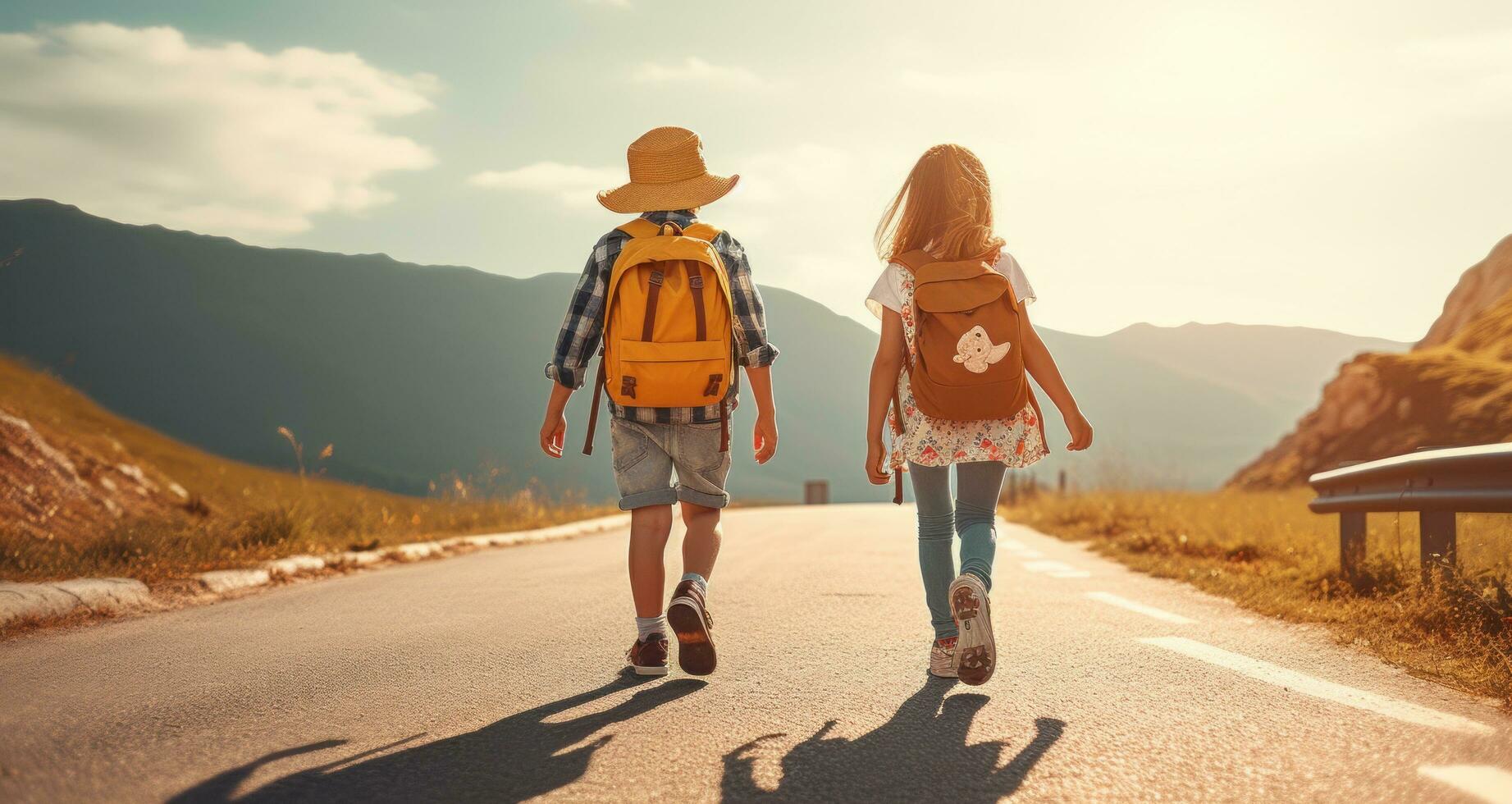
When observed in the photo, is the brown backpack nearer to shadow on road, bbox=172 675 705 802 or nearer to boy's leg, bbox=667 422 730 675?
boy's leg, bbox=667 422 730 675

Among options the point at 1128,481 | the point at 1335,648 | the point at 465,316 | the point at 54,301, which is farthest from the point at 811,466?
the point at 1335,648

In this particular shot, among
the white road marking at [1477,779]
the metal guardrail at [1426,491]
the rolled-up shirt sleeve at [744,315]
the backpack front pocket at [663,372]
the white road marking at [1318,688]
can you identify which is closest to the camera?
the white road marking at [1477,779]

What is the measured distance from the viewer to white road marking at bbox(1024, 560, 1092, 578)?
8.07 meters

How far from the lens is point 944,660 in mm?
3824

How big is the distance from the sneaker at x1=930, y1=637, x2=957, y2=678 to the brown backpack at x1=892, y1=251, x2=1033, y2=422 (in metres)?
0.84

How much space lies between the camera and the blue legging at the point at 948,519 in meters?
3.78

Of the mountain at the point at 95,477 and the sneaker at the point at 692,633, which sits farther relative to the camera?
the mountain at the point at 95,477

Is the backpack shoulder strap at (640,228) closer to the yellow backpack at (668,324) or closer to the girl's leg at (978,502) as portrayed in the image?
the yellow backpack at (668,324)

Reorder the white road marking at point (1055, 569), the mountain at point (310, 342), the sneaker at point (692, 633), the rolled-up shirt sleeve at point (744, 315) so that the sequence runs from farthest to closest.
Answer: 1. the mountain at point (310, 342)
2. the white road marking at point (1055, 569)
3. the rolled-up shirt sleeve at point (744, 315)
4. the sneaker at point (692, 633)

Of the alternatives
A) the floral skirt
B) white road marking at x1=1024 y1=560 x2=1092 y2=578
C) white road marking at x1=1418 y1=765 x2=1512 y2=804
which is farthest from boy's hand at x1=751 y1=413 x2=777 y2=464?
white road marking at x1=1024 y1=560 x2=1092 y2=578

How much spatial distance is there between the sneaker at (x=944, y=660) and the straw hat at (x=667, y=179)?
1876 mm

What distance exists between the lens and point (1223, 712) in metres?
3.23

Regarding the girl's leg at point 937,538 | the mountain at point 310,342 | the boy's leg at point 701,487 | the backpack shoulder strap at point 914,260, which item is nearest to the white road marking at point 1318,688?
the girl's leg at point 937,538

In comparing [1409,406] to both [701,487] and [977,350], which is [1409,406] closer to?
[977,350]
